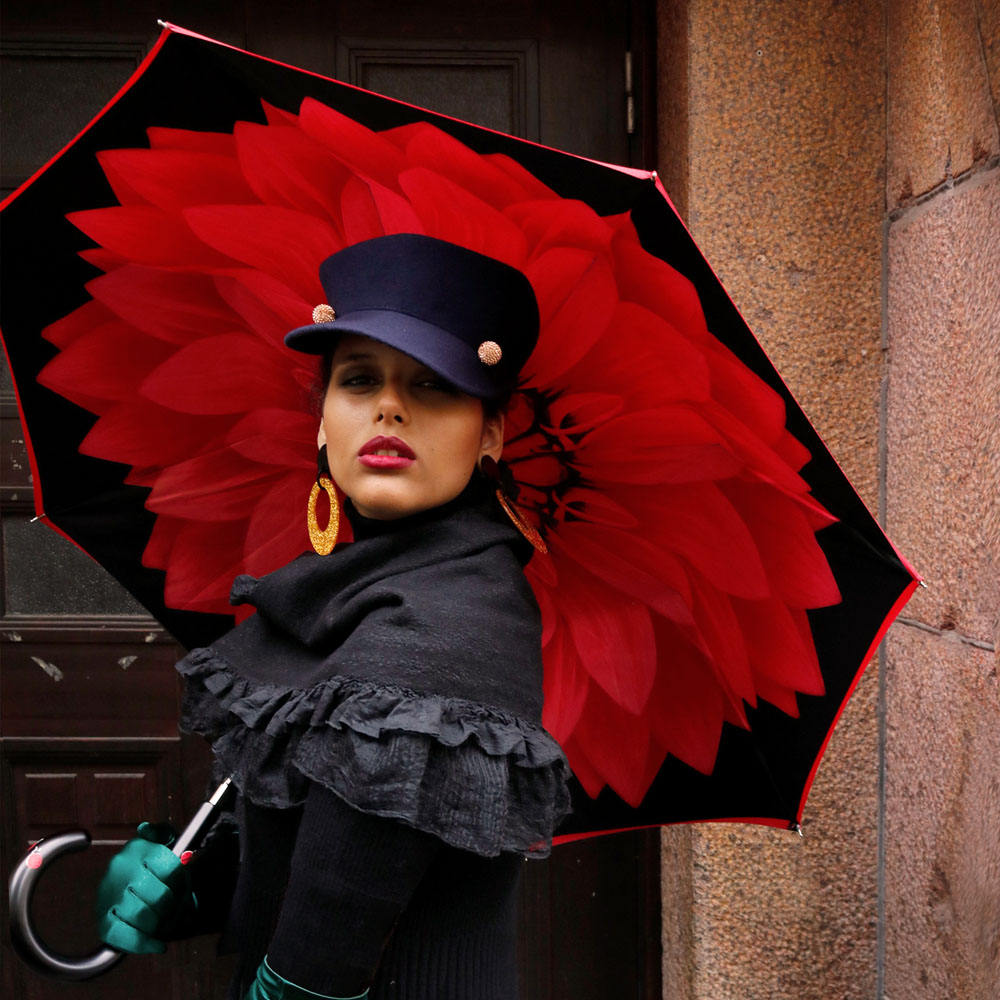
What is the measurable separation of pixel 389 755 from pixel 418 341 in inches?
16.6

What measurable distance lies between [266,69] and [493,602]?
23.4 inches

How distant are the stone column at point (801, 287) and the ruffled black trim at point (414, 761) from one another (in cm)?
122

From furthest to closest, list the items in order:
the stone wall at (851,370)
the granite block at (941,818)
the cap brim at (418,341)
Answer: the stone wall at (851,370), the granite block at (941,818), the cap brim at (418,341)

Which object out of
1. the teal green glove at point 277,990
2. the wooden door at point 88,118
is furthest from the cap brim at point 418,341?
the wooden door at point 88,118

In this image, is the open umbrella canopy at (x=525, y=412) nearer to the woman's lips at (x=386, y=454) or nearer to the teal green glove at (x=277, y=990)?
the woman's lips at (x=386, y=454)

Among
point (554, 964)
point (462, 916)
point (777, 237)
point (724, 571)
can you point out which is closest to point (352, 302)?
point (724, 571)

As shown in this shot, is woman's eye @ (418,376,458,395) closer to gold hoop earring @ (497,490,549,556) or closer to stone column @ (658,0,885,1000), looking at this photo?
gold hoop earring @ (497,490,549,556)

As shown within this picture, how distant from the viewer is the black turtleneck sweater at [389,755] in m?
0.82

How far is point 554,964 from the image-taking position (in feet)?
7.52

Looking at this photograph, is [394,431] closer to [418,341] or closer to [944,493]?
[418,341]

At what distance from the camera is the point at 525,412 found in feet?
3.94

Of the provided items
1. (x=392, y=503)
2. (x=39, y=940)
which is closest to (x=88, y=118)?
(x=392, y=503)

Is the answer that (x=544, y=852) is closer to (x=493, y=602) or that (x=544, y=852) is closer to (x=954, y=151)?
(x=493, y=602)

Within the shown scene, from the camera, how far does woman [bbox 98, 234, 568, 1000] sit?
827 mm
